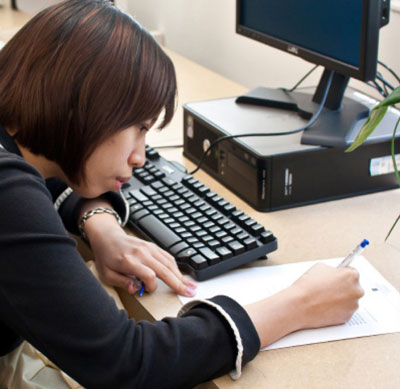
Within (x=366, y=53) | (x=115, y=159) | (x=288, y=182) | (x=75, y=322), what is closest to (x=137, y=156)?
(x=115, y=159)

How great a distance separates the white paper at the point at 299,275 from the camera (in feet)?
2.49

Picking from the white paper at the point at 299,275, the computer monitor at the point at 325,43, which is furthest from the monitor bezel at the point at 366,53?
the white paper at the point at 299,275

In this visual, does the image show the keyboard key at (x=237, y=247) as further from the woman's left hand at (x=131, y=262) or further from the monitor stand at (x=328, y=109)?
the monitor stand at (x=328, y=109)

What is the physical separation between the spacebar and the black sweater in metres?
0.21

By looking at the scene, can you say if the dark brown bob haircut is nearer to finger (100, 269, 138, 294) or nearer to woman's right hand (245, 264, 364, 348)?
finger (100, 269, 138, 294)

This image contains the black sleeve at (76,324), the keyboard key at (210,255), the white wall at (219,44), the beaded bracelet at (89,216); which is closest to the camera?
the black sleeve at (76,324)

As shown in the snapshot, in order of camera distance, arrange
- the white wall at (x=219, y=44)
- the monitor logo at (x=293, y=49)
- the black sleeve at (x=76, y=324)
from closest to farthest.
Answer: the black sleeve at (x=76, y=324) < the monitor logo at (x=293, y=49) < the white wall at (x=219, y=44)

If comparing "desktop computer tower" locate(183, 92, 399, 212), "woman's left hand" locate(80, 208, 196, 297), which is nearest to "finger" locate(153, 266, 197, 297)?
"woman's left hand" locate(80, 208, 196, 297)

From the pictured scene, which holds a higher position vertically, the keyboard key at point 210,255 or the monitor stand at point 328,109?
the monitor stand at point 328,109

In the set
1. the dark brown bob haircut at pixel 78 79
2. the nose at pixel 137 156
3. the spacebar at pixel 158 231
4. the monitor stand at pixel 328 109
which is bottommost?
the spacebar at pixel 158 231

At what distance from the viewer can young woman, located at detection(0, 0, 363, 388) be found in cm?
66

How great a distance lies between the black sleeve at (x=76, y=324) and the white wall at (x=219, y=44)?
3.10ft

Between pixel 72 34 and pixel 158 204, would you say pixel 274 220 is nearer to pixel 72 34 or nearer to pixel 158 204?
pixel 158 204

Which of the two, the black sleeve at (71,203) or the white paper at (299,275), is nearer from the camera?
the white paper at (299,275)
